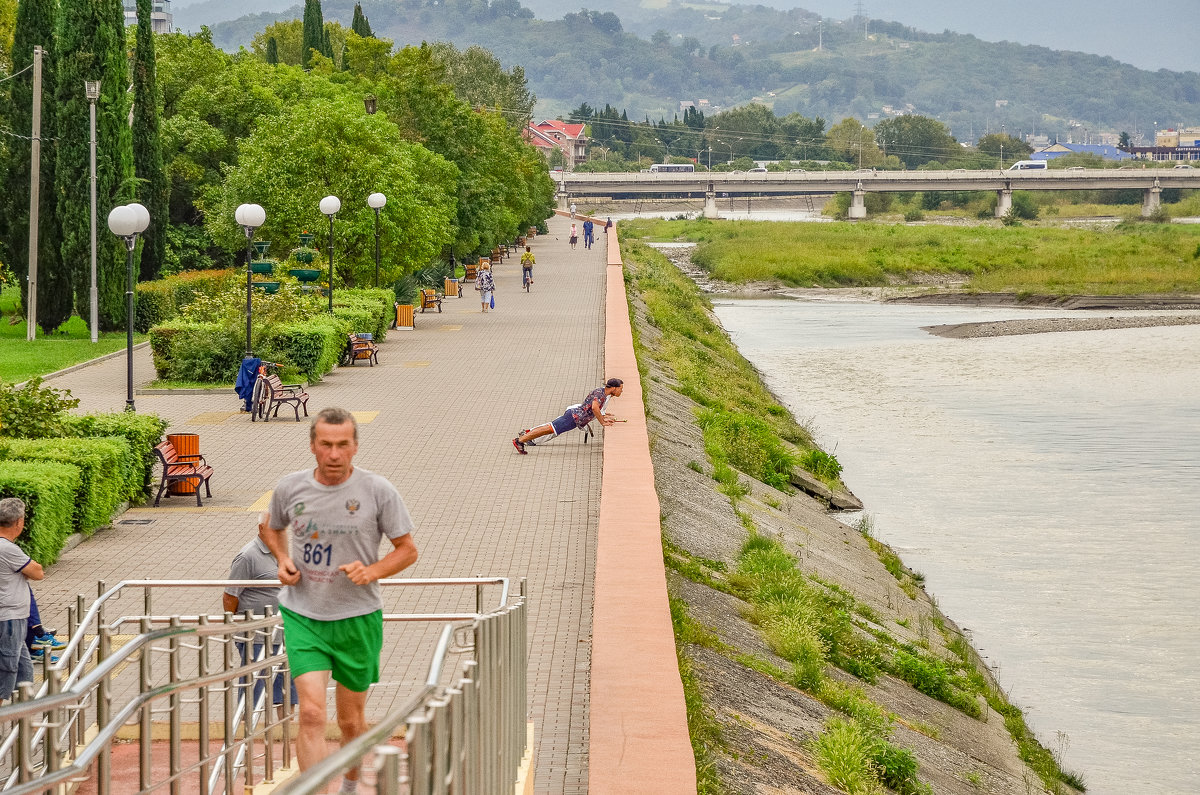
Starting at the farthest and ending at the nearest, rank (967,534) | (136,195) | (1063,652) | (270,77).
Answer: (270,77)
(136,195)
(967,534)
(1063,652)

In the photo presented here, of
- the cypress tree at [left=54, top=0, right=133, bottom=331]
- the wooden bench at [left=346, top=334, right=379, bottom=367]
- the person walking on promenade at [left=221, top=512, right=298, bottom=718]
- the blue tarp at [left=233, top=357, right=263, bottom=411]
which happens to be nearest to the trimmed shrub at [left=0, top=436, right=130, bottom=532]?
the person walking on promenade at [left=221, top=512, right=298, bottom=718]

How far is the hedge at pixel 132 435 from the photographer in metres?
13.7

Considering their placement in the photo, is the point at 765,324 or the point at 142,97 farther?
the point at 765,324

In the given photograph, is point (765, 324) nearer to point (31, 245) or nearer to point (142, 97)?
point (142, 97)

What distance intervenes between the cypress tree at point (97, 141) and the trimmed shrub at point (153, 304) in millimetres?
607

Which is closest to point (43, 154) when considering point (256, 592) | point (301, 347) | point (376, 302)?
point (376, 302)

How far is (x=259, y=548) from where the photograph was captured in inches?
296

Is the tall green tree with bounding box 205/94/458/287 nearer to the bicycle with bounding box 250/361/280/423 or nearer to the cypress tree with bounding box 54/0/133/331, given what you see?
the cypress tree with bounding box 54/0/133/331

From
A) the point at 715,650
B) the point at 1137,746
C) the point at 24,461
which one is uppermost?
the point at 24,461

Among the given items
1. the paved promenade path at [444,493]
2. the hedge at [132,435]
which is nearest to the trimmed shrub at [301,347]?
the paved promenade path at [444,493]

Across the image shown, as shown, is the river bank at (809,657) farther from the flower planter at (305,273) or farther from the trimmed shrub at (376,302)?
the trimmed shrub at (376,302)

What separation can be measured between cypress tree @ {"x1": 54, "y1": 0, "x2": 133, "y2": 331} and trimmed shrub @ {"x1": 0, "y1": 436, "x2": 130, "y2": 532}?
18.2 m

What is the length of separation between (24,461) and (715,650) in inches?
246

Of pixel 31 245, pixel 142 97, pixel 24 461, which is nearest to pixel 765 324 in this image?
pixel 142 97
